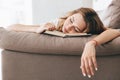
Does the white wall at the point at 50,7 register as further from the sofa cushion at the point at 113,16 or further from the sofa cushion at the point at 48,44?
the sofa cushion at the point at 48,44

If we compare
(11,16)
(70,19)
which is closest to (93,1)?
(11,16)

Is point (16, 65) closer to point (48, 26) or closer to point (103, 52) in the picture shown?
point (48, 26)

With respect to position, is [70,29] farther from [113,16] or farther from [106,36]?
[113,16]

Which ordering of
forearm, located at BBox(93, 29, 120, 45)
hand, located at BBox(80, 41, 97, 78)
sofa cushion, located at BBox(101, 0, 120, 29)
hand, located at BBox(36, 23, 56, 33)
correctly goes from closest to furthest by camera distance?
1. hand, located at BBox(80, 41, 97, 78)
2. forearm, located at BBox(93, 29, 120, 45)
3. hand, located at BBox(36, 23, 56, 33)
4. sofa cushion, located at BBox(101, 0, 120, 29)

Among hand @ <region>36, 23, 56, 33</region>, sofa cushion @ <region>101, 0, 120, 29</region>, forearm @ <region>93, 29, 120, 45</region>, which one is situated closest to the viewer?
forearm @ <region>93, 29, 120, 45</region>

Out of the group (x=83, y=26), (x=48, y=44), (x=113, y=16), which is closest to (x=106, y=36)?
(x=83, y=26)

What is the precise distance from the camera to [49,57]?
122 cm

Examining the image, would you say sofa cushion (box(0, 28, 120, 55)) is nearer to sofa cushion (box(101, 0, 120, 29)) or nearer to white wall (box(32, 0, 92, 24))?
sofa cushion (box(101, 0, 120, 29))

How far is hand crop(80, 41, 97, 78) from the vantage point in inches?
41.0

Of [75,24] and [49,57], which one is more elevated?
[75,24]

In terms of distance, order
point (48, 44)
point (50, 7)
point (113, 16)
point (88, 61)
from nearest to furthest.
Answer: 1. point (88, 61)
2. point (48, 44)
3. point (113, 16)
4. point (50, 7)

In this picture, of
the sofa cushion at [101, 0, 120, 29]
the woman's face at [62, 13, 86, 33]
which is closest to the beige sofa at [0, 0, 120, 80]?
the woman's face at [62, 13, 86, 33]

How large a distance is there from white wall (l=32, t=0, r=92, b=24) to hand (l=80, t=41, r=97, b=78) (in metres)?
2.20

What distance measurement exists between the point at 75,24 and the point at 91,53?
319 millimetres
